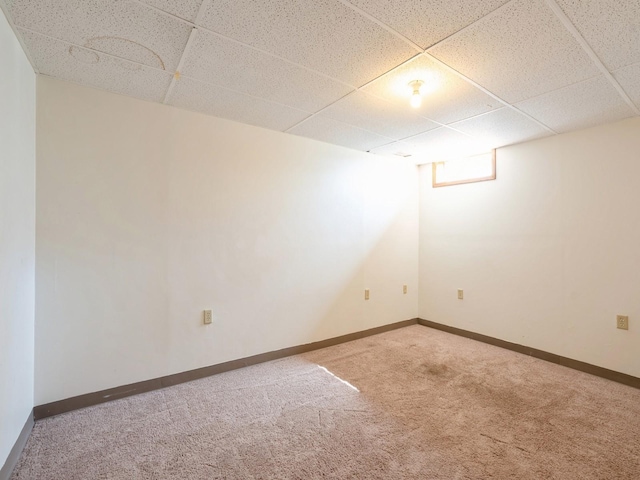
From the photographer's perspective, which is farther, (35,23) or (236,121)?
(236,121)

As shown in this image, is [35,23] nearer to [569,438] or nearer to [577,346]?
[569,438]

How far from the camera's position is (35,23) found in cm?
148

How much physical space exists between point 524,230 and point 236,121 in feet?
10.3

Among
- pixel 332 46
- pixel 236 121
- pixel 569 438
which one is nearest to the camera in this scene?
pixel 332 46

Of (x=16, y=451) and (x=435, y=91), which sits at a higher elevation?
(x=435, y=91)

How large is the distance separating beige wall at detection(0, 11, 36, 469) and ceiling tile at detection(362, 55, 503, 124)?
2.01 metres

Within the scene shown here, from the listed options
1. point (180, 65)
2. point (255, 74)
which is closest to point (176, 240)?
point (180, 65)

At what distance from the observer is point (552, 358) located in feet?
9.90

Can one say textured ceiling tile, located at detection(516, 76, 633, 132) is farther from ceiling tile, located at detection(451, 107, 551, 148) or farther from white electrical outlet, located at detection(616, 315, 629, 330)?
white electrical outlet, located at detection(616, 315, 629, 330)

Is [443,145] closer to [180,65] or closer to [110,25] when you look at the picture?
[180,65]

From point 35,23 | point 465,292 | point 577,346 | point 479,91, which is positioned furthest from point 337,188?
point 577,346

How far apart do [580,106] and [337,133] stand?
6.46ft

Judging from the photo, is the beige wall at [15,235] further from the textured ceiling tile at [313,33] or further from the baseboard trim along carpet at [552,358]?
the baseboard trim along carpet at [552,358]

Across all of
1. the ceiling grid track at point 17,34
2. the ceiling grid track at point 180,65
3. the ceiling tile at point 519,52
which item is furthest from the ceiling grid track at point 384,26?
the ceiling grid track at point 17,34
